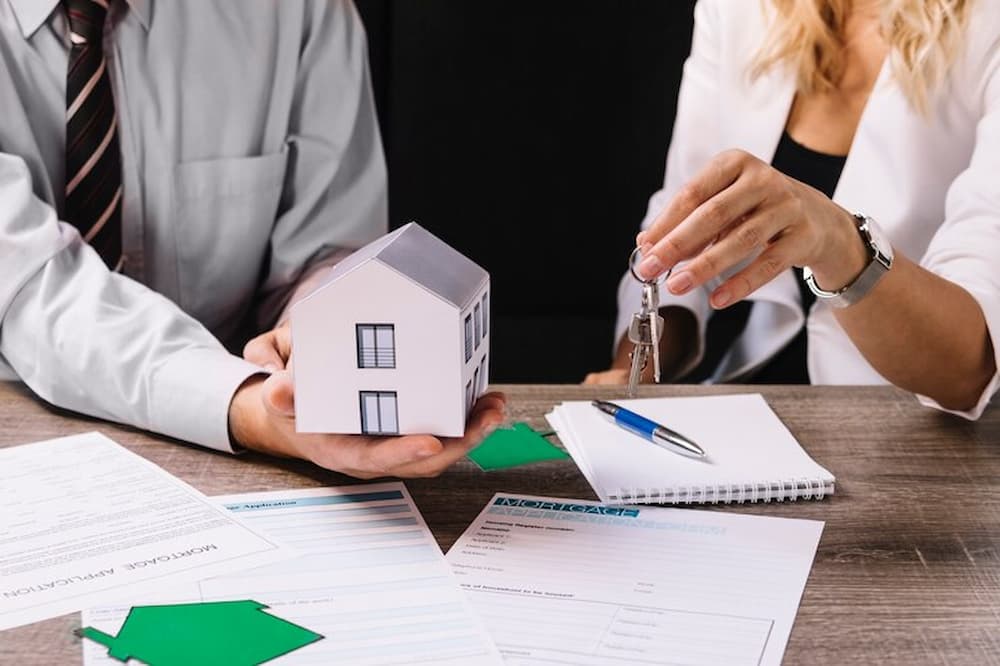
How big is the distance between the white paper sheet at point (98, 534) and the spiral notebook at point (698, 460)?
30cm

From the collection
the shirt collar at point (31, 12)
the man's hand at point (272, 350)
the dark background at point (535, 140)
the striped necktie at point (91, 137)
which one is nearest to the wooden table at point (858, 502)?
the man's hand at point (272, 350)

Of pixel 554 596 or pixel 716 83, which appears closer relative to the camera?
pixel 554 596

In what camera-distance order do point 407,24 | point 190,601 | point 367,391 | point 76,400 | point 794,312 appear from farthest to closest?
point 407,24
point 794,312
point 76,400
point 367,391
point 190,601

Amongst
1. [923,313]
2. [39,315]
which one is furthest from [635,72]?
[39,315]

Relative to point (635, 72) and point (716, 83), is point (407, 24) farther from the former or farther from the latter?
point (716, 83)

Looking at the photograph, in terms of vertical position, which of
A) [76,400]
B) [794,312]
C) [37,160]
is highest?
[37,160]

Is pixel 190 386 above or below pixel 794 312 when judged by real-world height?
above

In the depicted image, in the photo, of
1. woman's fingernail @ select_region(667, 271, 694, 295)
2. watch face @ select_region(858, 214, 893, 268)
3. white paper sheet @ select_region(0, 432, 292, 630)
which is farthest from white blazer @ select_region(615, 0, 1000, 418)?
white paper sheet @ select_region(0, 432, 292, 630)

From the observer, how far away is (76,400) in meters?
1.13

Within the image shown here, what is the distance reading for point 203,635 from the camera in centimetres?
75

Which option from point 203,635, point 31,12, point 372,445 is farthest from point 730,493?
point 31,12

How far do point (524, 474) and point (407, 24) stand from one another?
4.01ft

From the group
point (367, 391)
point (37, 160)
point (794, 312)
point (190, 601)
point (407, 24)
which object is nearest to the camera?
A: point (190, 601)

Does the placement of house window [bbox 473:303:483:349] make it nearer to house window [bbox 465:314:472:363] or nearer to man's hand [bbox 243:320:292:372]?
house window [bbox 465:314:472:363]
